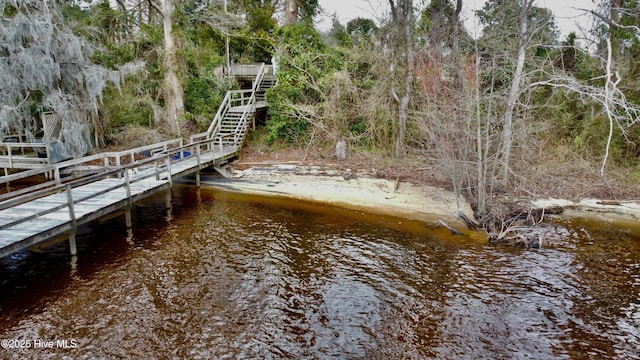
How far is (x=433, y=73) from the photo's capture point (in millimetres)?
13828

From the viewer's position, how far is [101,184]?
36.8ft

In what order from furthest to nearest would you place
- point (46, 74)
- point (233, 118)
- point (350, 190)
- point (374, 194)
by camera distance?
1. point (233, 118)
2. point (350, 190)
3. point (374, 194)
4. point (46, 74)

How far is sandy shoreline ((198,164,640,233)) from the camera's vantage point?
38.2ft

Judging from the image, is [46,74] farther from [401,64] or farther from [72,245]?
[401,64]

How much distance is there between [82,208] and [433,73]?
11.4m

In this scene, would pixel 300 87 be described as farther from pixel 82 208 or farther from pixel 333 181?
pixel 82 208

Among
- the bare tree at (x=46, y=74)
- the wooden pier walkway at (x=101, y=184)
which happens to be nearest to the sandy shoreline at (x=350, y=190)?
the wooden pier walkway at (x=101, y=184)

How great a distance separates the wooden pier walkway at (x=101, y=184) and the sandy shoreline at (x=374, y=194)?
190 cm

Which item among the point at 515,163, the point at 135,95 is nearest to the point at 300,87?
the point at 135,95

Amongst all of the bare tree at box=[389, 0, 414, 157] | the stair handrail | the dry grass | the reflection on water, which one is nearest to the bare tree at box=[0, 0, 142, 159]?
the stair handrail

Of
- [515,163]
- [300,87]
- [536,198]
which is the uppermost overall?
[300,87]

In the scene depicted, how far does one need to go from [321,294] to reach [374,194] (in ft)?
20.2

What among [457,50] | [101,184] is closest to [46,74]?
[101,184]

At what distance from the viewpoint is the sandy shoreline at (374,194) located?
458 inches
